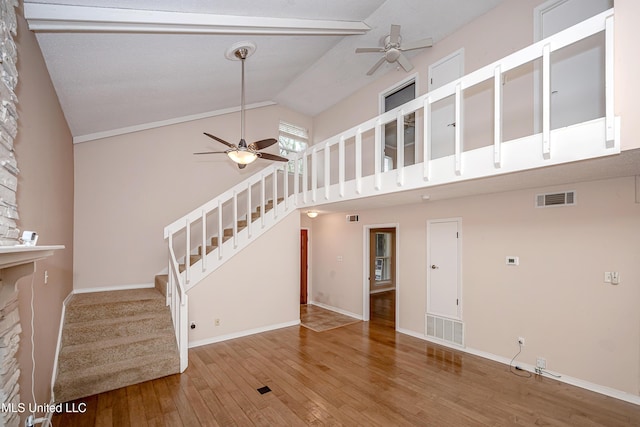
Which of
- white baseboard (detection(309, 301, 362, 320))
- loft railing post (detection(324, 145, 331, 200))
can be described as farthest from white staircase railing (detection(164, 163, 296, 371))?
white baseboard (detection(309, 301, 362, 320))

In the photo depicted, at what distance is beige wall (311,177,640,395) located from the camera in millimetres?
3156

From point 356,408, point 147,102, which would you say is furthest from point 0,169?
point 356,408

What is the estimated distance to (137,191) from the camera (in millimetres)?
5324

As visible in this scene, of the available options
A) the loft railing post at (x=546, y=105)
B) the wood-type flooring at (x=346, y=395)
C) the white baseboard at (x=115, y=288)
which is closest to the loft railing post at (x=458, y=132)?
the loft railing post at (x=546, y=105)

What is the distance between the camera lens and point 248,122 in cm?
662

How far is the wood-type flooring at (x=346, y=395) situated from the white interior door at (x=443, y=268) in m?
0.70

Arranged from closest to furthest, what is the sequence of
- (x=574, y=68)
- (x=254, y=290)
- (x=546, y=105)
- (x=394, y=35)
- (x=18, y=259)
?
(x=18, y=259) < (x=546, y=105) < (x=574, y=68) < (x=394, y=35) < (x=254, y=290)

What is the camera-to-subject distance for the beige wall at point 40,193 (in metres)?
2.21

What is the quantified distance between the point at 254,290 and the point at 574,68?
5.51 m

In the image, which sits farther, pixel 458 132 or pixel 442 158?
pixel 442 158

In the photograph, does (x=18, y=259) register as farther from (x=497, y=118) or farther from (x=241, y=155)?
(x=497, y=118)

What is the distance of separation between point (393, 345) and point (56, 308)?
15.2ft

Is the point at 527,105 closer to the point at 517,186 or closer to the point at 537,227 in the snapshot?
the point at 517,186

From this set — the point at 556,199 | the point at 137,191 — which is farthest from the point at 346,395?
the point at 137,191
